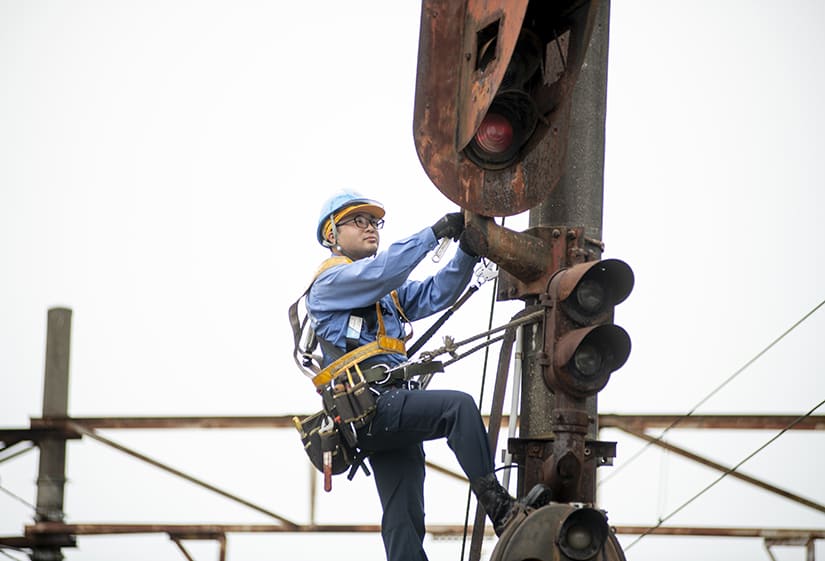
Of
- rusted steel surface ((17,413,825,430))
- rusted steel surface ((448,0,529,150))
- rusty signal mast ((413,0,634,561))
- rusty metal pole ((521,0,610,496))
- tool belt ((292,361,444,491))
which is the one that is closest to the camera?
rusted steel surface ((448,0,529,150))

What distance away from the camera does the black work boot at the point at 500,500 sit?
6.55 m

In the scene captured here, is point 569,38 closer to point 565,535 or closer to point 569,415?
point 569,415

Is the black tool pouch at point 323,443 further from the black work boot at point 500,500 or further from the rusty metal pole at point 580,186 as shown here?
the rusty metal pole at point 580,186

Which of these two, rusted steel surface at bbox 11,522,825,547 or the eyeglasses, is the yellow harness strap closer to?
the eyeglasses

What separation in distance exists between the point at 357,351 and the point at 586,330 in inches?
59.0

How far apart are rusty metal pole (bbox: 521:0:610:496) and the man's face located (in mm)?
1344

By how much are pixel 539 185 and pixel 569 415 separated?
1.11 metres

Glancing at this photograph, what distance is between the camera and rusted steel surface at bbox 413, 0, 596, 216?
6535 mm

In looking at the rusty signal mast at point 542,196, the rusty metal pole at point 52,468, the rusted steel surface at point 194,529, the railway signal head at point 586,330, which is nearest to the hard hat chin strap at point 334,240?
the rusty signal mast at point 542,196

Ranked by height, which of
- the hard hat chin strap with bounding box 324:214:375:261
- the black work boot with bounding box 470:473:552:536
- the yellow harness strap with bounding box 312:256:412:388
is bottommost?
the black work boot with bounding box 470:473:552:536

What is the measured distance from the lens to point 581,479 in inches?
263

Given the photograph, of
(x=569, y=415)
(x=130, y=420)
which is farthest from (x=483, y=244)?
(x=130, y=420)

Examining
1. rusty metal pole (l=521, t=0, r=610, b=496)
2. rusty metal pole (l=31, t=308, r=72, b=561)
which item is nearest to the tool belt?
rusty metal pole (l=521, t=0, r=610, b=496)

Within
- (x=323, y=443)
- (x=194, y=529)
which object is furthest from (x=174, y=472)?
(x=323, y=443)
